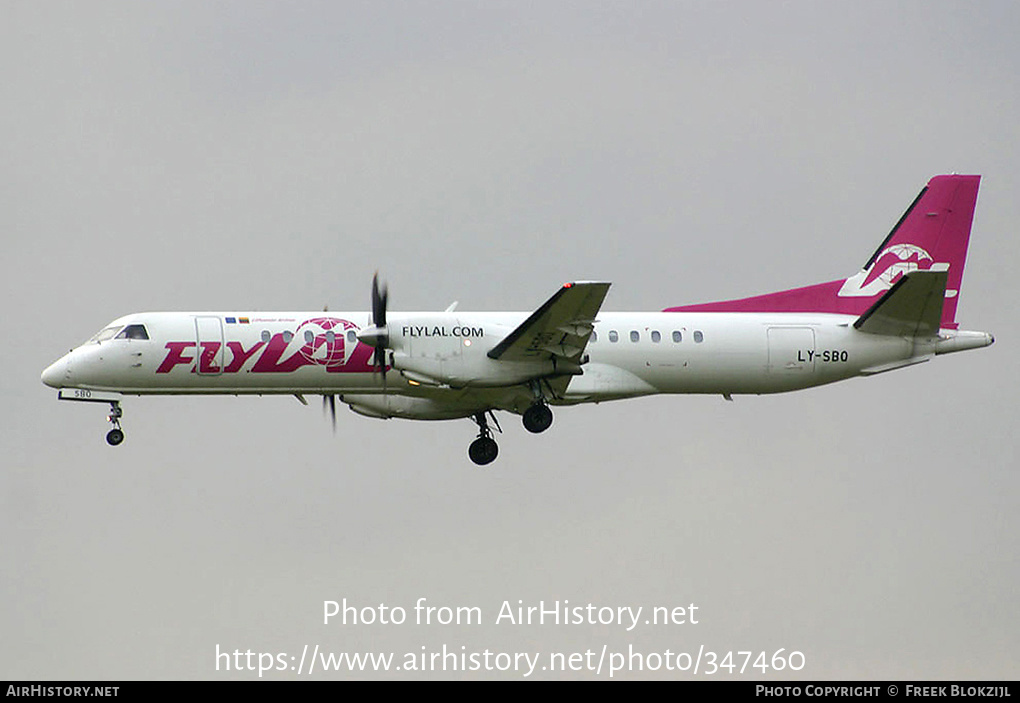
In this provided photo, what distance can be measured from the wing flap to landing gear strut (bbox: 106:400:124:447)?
7231 mm

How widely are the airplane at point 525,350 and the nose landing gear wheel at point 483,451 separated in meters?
0.03

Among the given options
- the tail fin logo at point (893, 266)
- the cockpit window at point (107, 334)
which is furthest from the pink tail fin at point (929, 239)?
the cockpit window at point (107, 334)

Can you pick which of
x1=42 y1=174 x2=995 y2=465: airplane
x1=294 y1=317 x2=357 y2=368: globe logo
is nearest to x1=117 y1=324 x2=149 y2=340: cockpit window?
x1=42 y1=174 x2=995 y2=465: airplane

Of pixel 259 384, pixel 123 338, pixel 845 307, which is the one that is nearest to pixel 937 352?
pixel 845 307

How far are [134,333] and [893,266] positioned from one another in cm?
1620

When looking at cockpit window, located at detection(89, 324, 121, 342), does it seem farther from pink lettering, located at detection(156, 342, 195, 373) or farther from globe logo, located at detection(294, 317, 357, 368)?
globe logo, located at detection(294, 317, 357, 368)

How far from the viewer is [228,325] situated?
110 ft

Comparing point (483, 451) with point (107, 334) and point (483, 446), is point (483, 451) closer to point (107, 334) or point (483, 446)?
point (483, 446)

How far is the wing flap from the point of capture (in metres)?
31.8

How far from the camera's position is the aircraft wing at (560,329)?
104ft

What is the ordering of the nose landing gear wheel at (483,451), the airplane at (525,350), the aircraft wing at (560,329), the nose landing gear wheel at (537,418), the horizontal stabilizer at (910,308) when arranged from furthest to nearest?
the nose landing gear wheel at (483,451), the horizontal stabilizer at (910,308), the nose landing gear wheel at (537,418), the airplane at (525,350), the aircraft wing at (560,329)

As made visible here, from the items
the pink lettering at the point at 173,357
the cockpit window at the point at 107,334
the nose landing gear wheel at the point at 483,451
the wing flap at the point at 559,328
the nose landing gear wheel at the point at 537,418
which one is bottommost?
the nose landing gear wheel at the point at 483,451

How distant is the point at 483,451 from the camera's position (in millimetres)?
36531

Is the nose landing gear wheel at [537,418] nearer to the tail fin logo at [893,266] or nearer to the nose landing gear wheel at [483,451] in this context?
the nose landing gear wheel at [483,451]
